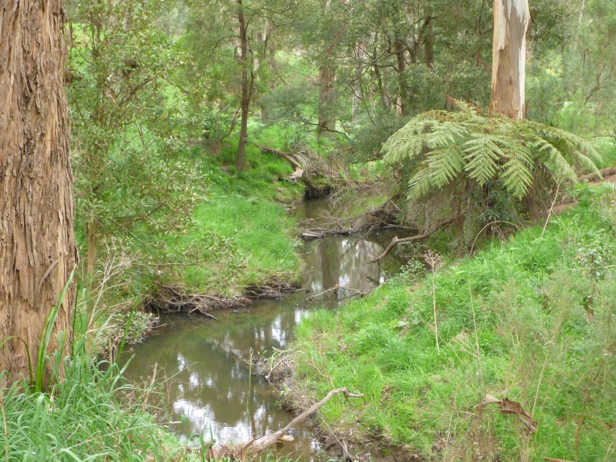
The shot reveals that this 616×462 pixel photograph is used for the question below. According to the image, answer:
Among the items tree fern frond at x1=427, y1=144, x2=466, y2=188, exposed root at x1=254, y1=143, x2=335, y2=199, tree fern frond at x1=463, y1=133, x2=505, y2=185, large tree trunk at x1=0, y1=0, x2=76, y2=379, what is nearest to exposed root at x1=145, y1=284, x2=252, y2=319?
tree fern frond at x1=427, y1=144, x2=466, y2=188

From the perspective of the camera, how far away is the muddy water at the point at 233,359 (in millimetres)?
6277

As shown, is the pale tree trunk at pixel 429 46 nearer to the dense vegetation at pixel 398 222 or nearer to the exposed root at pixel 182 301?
the dense vegetation at pixel 398 222

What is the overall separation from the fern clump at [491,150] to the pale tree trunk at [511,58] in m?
1.17

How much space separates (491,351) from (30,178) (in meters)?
4.28

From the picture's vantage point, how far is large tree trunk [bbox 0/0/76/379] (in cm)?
315

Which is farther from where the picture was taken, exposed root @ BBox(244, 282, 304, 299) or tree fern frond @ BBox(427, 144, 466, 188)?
exposed root @ BBox(244, 282, 304, 299)

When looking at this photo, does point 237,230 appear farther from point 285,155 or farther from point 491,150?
point 285,155

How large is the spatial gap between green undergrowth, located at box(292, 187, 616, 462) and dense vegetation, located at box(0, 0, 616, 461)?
22 millimetres

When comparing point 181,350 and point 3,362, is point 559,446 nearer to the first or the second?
point 3,362

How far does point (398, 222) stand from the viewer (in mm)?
14273

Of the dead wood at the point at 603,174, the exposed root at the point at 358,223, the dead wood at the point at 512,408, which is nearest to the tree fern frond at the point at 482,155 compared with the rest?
the dead wood at the point at 603,174

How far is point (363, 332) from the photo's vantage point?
7.05 metres

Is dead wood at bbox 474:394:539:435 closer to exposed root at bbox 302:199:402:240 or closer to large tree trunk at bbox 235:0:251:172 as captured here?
exposed root at bbox 302:199:402:240

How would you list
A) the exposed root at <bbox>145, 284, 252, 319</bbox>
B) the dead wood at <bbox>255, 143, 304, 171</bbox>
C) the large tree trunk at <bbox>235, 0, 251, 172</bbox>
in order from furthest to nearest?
the dead wood at <bbox>255, 143, 304, 171</bbox> → the large tree trunk at <bbox>235, 0, 251, 172</bbox> → the exposed root at <bbox>145, 284, 252, 319</bbox>
